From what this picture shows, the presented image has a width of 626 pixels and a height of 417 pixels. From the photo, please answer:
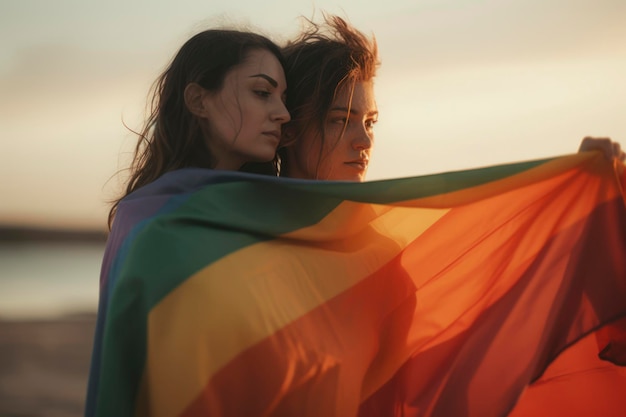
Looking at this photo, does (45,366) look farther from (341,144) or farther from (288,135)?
(341,144)

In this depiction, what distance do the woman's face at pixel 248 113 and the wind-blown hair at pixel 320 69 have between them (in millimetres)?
127

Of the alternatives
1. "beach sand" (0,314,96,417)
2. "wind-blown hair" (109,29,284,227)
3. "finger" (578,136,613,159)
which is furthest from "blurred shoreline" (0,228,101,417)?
"finger" (578,136,613,159)

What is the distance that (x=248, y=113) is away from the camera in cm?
365

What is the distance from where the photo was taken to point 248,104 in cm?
367

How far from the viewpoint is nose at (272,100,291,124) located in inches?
144

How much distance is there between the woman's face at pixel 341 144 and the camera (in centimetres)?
385

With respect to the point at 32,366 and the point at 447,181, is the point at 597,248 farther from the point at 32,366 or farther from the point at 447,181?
the point at 32,366

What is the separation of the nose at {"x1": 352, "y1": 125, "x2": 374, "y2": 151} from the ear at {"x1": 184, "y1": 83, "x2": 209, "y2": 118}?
525mm

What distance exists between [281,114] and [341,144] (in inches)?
11.3

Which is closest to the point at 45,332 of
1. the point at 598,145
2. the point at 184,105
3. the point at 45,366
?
the point at 45,366

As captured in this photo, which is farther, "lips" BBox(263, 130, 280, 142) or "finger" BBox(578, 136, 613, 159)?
"lips" BBox(263, 130, 280, 142)

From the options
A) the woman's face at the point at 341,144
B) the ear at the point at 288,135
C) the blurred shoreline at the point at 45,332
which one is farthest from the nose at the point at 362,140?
the blurred shoreline at the point at 45,332

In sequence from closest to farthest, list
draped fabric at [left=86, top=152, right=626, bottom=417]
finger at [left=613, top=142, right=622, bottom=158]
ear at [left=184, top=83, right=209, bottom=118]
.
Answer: draped fabric at [left=86, top=152, right=626, bottom=417] < finger at [left=613, top=142, right=622, bottom=158] < ear at [left=184, top=83, right=209, bottom=118]

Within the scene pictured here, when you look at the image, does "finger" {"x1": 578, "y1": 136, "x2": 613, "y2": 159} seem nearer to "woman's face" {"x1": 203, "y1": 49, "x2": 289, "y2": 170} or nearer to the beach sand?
"woman's face" {"x1": 203, "y1": 49, "x2": 289, "y2": 170}
